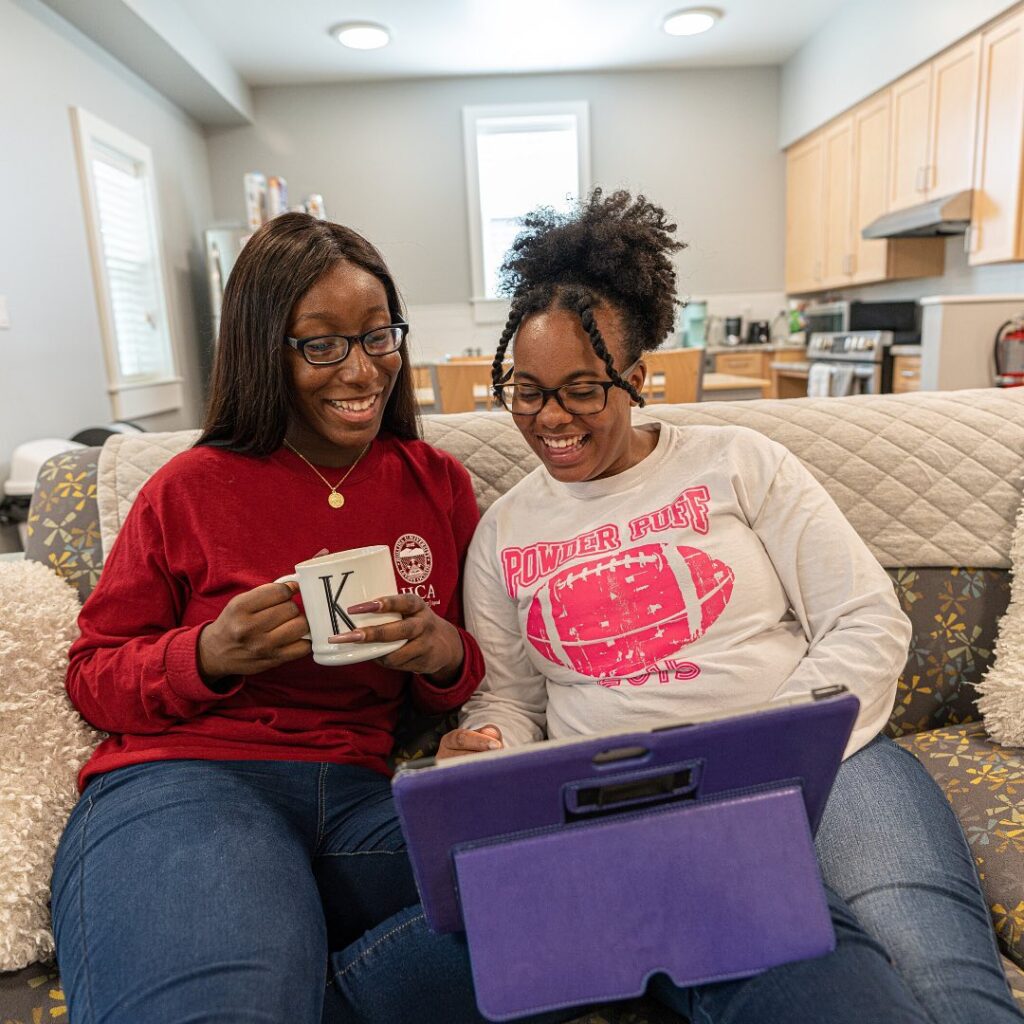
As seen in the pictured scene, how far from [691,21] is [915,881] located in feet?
16.8

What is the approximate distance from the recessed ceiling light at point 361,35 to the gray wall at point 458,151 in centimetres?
75

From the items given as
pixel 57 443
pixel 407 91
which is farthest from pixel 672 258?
pixel 407 91

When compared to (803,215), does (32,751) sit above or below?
below

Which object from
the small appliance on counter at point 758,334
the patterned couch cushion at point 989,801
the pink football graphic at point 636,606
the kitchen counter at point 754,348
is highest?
the small appliance on counter at point 758,334

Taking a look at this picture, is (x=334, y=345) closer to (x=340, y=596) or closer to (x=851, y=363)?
(x=340, y=596)

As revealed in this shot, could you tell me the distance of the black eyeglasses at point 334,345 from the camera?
102 centimetres

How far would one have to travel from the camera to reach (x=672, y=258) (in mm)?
1130

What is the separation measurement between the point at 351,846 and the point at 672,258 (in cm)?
86

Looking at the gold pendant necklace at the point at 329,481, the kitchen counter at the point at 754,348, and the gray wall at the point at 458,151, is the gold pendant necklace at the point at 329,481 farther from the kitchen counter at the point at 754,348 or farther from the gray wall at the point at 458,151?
the kitchen counter at the point at 754,348

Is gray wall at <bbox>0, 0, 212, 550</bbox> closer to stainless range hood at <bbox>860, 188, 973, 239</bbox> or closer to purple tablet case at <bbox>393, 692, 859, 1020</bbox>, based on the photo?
purple tablet case at <bbox>393, 692, 859, 1020</bbox>

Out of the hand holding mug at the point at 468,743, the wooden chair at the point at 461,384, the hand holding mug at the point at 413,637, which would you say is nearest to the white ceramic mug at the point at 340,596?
the hand holding mug at the point at 413,637

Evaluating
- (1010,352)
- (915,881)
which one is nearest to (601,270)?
(915,881)

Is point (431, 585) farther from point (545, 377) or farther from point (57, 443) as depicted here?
point (57, 443)

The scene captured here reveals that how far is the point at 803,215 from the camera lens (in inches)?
Answer: 224
